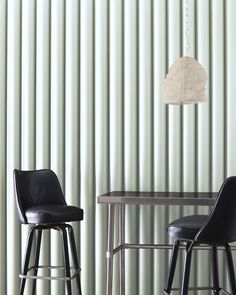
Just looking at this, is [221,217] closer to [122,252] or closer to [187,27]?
[122,252]

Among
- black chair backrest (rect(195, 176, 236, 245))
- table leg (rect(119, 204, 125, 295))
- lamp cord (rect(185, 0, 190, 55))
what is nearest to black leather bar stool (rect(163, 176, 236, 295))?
black chair backrest (rect(195, 176, 236, 245))

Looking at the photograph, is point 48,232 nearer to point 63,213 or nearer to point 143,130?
point 63,213

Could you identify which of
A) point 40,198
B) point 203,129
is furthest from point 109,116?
point 40,198

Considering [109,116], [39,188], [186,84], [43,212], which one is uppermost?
[186,84]

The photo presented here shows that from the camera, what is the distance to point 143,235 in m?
4.11

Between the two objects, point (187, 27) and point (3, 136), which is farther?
point (3, 136)

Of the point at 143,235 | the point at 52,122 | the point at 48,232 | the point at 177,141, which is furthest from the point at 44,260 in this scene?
the point at 177,141

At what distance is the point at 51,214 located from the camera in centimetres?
346

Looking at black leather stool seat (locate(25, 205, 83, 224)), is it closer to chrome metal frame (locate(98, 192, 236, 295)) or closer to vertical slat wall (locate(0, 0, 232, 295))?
chrome metal frame (locate(98, 192, 236, 295))

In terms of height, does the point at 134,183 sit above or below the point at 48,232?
above

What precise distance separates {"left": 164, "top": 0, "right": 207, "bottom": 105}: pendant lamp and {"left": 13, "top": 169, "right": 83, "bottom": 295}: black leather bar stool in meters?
1.04

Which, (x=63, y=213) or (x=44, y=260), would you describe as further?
(x=44, y=260)

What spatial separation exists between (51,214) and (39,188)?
1.70 ft

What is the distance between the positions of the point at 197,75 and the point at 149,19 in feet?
2.66
